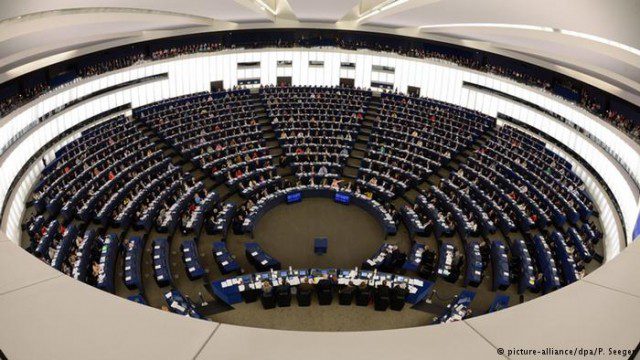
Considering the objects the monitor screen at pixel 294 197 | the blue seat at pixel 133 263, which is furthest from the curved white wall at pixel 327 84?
the monitor screen at pixel 294 197

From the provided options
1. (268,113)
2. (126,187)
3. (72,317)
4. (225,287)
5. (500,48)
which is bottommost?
(225,287)

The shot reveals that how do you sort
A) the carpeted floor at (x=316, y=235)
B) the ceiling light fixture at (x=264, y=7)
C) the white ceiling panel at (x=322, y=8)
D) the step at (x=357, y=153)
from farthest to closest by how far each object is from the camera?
1. the ceiling light fixture at (x=264, y=7)
2. the step at (x=357, y=153)
3. the white ceiling panel at (x=322, y=8)
4. the carpeted floor at (x=316, y=235)

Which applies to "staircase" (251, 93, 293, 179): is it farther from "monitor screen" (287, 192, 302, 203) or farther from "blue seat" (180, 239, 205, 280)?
"blue seat" (180, 239, 205, 280)

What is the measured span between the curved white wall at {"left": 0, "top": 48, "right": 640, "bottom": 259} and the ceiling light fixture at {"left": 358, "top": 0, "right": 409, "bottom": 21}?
467cm

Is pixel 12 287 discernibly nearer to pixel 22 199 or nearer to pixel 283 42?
pixel 22 199

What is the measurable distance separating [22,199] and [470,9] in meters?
22.6

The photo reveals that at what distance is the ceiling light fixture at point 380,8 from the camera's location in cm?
2572

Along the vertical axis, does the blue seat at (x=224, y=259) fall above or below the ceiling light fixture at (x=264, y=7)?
below

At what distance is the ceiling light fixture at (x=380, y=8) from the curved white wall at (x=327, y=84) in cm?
467

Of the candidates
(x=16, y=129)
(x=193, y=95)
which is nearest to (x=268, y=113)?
(x=193, y=95)

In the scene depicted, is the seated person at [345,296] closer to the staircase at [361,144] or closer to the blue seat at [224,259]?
the blue seat at [224,259]

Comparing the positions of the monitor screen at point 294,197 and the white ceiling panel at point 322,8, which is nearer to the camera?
the monitor screen at point 294,197

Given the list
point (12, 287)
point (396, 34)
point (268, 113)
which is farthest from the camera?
point (396, 34)

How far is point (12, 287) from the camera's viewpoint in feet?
12.7
